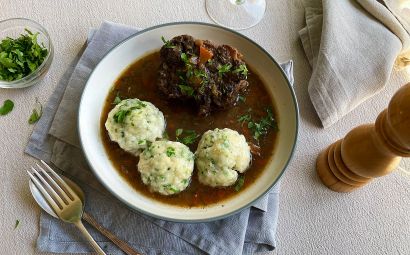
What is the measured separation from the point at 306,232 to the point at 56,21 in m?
2.35

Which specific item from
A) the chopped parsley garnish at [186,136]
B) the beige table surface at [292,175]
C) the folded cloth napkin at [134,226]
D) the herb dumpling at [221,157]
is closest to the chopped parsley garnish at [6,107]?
the beige table surface at [292,175]

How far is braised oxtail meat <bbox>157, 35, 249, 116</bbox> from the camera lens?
2734 millimetres

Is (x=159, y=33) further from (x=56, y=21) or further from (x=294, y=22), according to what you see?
(x=294, y=22)

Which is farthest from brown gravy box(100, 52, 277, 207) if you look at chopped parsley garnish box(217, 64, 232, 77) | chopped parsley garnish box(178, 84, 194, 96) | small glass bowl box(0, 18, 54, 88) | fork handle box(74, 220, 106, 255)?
small glass bowl box(0, 18, 54, 88)

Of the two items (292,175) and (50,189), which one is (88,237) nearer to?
(50,189)

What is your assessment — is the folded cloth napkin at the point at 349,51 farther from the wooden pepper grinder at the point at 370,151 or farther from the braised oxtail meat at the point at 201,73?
the braised oxtail meat at the point at 201,73

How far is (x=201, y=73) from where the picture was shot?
2.72 metres

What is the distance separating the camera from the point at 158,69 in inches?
114

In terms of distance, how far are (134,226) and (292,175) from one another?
1064mm

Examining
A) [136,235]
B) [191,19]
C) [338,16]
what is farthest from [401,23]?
[136,235]

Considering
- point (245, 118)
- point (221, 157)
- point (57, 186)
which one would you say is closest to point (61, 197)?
point (57, 186)

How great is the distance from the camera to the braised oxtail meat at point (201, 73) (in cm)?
273

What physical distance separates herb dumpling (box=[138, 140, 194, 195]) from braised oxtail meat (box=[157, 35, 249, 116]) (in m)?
0.36

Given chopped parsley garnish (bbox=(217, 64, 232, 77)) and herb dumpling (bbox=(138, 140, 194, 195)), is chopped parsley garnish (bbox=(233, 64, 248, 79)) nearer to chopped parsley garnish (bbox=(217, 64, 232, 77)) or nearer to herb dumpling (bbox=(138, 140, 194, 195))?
chopped parsley garnish (bbox=(217, 64, 232, 77))
